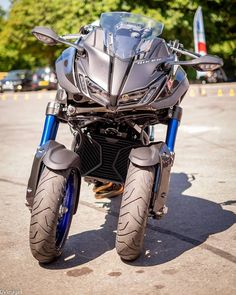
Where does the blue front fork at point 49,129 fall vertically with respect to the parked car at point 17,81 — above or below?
above

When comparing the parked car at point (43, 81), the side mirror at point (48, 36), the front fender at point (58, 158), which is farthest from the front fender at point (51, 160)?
the parked car at point (43, 81)

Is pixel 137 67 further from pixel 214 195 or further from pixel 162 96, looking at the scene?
pixel 214 195

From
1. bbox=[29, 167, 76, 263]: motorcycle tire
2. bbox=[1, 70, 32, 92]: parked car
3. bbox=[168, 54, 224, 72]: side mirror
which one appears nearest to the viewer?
bbox=[29, 167, 76, 263]: motorcycle tire

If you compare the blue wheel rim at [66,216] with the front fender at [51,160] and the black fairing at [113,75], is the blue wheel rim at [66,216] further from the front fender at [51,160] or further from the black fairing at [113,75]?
the black fairing at [113,75]

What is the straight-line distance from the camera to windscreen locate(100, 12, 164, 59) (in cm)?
436

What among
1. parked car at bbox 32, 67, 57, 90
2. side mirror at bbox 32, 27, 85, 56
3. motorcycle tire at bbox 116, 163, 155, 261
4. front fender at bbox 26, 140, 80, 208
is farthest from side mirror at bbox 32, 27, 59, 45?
parked car at bbox 32, 67, 57, 90

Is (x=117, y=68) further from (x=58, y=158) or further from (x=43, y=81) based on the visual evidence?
(x=43, y=81)

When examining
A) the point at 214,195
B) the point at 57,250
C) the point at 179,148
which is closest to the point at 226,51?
the point at 179,148

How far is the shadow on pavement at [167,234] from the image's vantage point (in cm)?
436

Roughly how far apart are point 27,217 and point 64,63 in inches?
69.7

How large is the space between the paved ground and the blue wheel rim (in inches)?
6.4

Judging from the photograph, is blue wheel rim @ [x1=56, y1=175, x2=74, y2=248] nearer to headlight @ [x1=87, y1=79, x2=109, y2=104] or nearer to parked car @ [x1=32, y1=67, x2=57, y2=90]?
headlight @ [x1=87, y1=79, x2=109, y2=104]

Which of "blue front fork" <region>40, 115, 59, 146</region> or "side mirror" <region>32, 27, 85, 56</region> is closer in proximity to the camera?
"side mirror" <region>32, 27, 85, 56</region>

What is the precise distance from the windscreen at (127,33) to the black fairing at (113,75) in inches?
2.1
